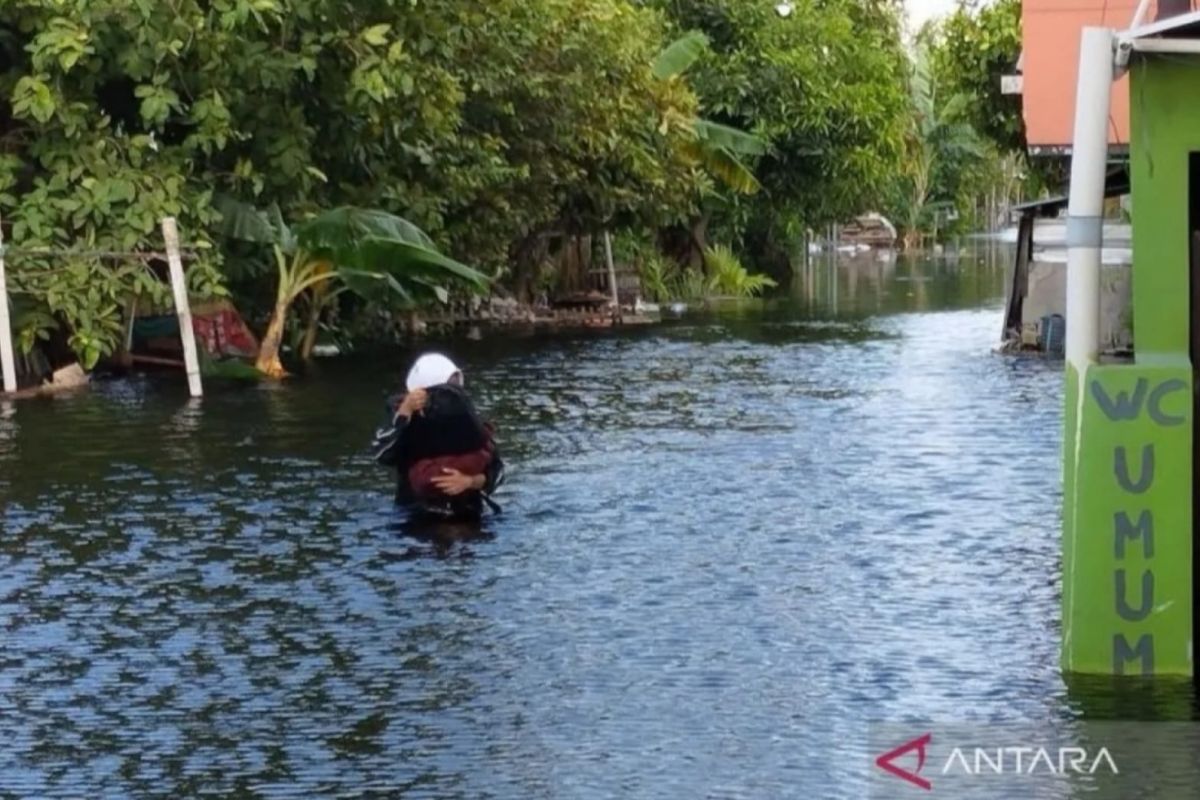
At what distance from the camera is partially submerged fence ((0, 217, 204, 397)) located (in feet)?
76.4

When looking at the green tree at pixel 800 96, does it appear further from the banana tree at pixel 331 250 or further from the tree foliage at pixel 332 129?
the banana tree at pixel 331 250

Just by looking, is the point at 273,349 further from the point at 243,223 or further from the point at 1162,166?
the point at 1162,166

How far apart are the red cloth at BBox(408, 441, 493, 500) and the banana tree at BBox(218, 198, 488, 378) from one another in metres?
11.3

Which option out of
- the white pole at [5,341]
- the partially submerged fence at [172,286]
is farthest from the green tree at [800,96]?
the white pole at [5,341]

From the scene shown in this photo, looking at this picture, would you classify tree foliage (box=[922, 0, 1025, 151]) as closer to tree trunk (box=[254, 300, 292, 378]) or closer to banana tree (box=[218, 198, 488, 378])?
banana tree (box=[218, 198, 488, 378])

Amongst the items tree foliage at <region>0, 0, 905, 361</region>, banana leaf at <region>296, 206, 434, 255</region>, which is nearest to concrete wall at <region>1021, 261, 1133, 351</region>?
banana leaf at <region>296, 206, 434, 255</region>

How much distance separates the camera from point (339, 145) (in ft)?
92.6

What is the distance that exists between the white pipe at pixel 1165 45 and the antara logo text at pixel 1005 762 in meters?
2.86

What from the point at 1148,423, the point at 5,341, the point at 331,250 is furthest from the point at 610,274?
the point at 1148,423

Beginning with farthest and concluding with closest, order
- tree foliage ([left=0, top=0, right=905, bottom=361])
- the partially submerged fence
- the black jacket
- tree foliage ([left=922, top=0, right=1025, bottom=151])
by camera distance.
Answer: tree foliage ([left=922, top=0, right=1025, bottom=151]) → tree foliage ([left=0, top=0, right=905, bottom=361]) → the partially submerged fence → the black jacket

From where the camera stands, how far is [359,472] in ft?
56.9

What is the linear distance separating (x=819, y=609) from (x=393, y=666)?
2.52m

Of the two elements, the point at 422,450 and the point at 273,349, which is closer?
the point at 422,450

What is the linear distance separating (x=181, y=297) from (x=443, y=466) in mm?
9772
